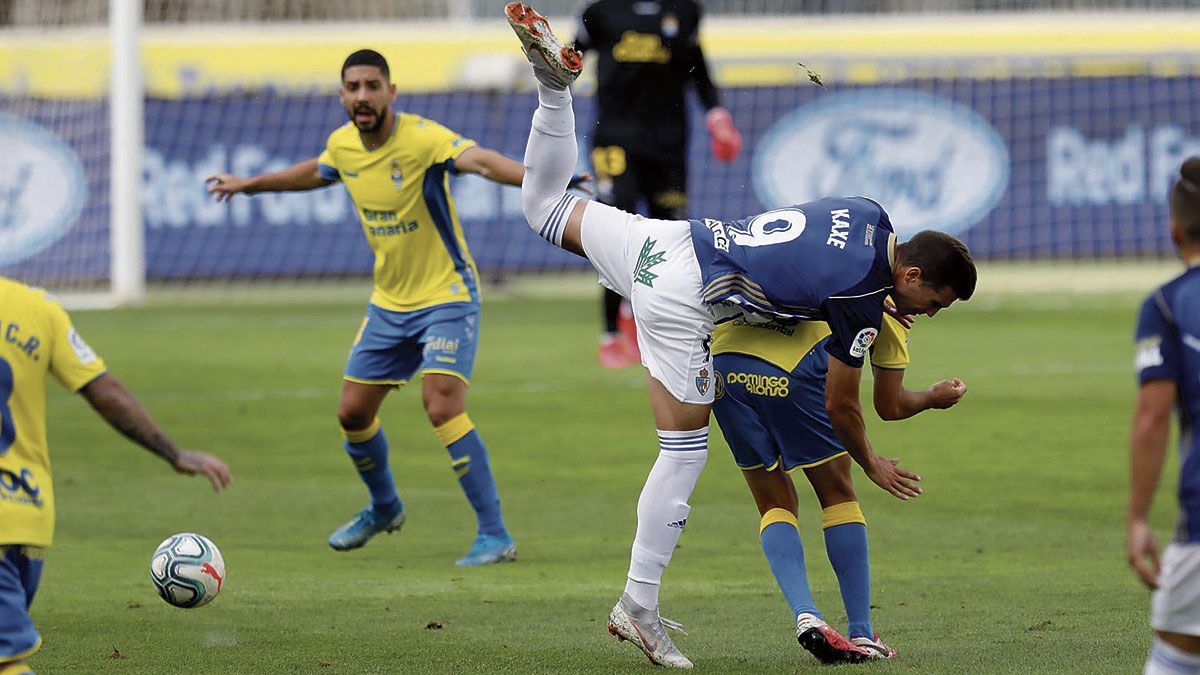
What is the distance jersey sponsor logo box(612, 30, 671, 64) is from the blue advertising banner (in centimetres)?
576

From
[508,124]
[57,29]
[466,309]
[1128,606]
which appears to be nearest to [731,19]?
[508,124]

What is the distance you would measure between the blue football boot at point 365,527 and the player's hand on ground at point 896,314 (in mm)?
3064

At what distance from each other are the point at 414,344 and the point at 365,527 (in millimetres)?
829

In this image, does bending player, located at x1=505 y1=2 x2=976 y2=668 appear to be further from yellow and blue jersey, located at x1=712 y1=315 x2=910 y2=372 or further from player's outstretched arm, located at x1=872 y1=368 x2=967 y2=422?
player's outstretched arm, located at x1=872 y1=368 x2=967 y2=422

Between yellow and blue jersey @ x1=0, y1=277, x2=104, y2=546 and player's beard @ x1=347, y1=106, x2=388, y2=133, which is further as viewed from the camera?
player's beard @ x1=347, y1=106, x2=388, y2=133

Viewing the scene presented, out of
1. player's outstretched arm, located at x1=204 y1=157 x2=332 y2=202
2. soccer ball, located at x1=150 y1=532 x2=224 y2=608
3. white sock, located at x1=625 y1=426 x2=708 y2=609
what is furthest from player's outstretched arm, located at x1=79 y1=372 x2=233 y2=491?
player's outstretched arm, located at x1=204 y1=157 x2=332 y2=202

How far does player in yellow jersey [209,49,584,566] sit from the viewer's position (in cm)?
789

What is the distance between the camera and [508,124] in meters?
20.0

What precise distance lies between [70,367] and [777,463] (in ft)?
7.79

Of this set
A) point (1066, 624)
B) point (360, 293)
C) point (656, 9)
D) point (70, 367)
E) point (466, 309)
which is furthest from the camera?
point (360, 293)

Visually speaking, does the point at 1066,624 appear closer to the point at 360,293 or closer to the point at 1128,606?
the point at 1128,606

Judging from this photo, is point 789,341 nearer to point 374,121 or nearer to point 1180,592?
point 1180,592

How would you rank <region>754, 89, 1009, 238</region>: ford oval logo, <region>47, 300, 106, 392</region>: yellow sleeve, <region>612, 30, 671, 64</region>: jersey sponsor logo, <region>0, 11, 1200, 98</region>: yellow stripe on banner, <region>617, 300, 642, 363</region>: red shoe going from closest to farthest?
<region>47, 300, 106, 392</region>: yellow sleeve → <region>612, 30, 671, 64</region>: jersey sponsor logo → <region>617, 300, 642, 363</region>: red shoe → <region>754, 89, 1009, 238</region>: ford oval logo → <region>0, 11, 1200, 98</region>: yellow stripe on banner

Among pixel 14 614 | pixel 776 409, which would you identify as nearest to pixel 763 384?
pixel 776 409
